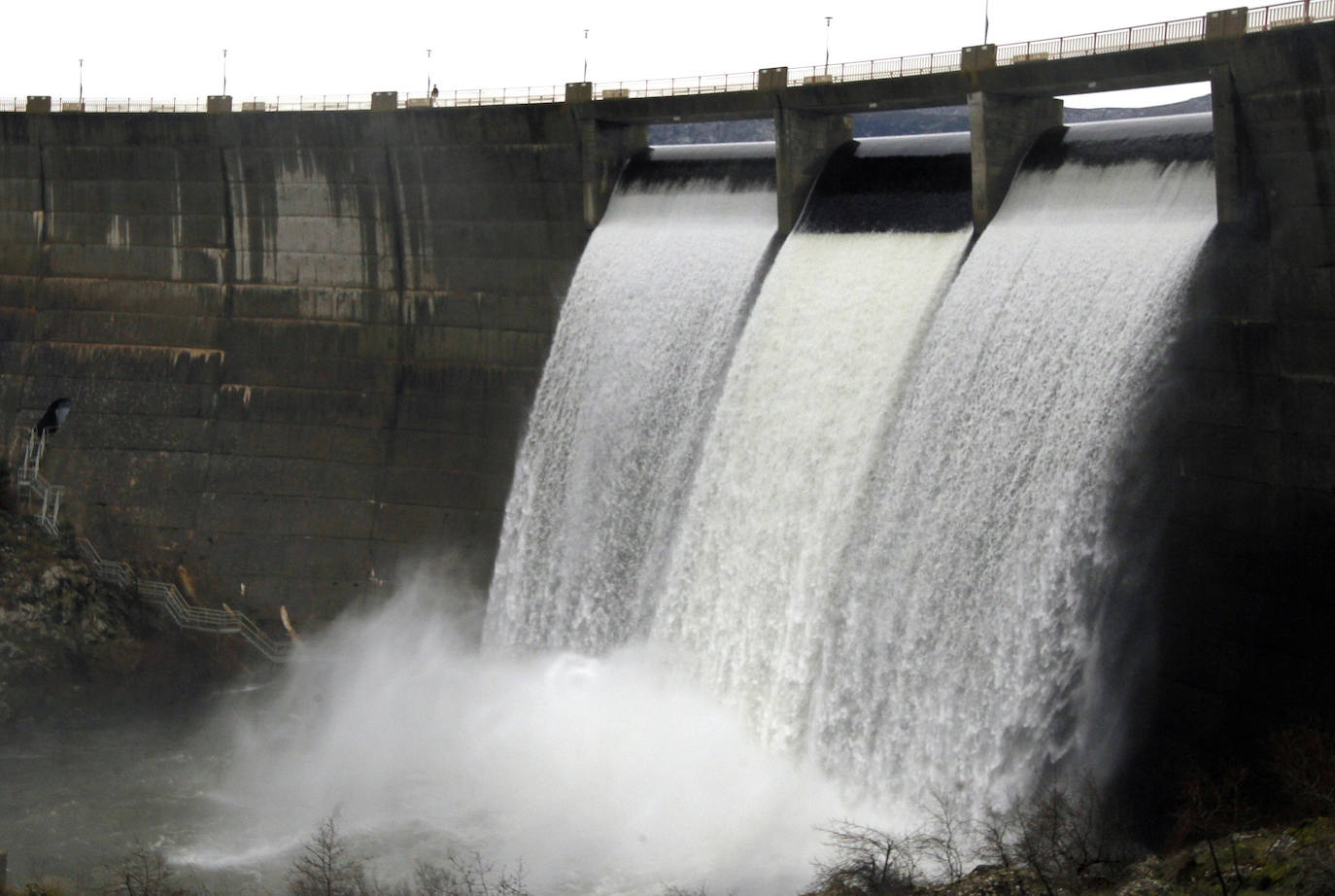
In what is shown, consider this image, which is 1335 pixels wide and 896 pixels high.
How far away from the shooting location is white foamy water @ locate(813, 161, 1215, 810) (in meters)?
27.6

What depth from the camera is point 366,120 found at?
44.3m

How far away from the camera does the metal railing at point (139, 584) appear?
43.6m

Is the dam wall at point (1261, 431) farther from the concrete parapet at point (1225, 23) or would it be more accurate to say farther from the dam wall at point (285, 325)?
the dam wall at point (285, 325)

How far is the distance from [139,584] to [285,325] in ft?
26.9

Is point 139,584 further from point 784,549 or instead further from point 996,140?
point 996,140

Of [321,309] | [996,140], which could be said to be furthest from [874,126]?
[996,140]

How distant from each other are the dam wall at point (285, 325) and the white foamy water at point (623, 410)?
5.55 feet

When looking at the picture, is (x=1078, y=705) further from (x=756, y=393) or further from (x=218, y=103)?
(x=218, y=103)

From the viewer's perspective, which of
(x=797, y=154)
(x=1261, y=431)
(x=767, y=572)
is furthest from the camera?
(x=797, y=154)

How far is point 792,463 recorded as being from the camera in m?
33.7

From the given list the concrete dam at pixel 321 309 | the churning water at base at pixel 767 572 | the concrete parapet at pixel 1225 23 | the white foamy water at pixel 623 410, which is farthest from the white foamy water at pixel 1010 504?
the white foamy water at pixel 623 410

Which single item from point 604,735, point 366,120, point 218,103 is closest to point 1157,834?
point 604,735

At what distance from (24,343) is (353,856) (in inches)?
891

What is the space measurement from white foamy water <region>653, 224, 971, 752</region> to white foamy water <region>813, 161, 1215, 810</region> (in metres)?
0.85
